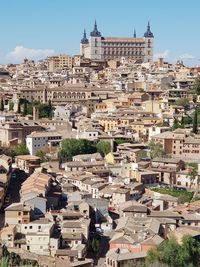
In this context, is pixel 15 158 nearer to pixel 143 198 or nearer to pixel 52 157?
pixel 52 157

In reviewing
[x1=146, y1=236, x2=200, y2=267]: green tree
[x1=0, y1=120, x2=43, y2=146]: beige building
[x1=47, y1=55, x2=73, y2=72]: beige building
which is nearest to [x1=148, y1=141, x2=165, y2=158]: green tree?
[x1=0, y1=120, x2=43, y2=146]: beige building

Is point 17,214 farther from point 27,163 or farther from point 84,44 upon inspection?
point 84,44

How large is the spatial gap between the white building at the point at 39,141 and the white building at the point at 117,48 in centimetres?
3452

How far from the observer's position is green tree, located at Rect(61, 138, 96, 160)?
2125 cm

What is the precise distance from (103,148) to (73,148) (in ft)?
3.69

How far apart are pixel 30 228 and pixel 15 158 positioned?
6.64 metres

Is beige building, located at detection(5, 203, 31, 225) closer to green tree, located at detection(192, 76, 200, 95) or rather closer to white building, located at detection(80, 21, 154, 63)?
green tree, located at detection(192, 76, 200, 95)

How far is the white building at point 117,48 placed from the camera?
5669 cm

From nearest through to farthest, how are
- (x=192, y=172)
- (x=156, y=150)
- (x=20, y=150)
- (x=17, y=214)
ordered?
(x=17, y=214)
(x=192, y=172)
(x=156, y=150)
(x=20, y=150)

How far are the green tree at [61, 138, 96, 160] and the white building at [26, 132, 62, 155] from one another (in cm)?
78

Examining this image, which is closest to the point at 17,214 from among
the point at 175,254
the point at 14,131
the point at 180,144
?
the point at 175,254

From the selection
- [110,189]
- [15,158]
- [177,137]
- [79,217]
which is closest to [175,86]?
[177,137]

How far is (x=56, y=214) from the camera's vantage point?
14695 millimetres

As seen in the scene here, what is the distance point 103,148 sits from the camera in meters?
21.9
